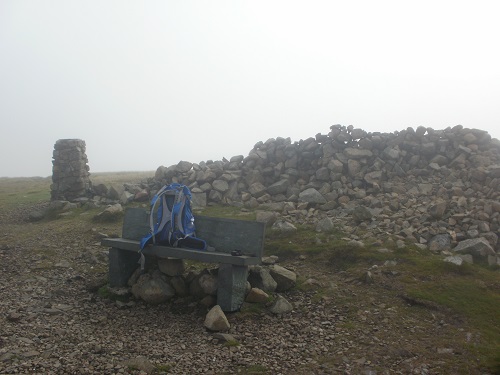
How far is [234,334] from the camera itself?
261 inches

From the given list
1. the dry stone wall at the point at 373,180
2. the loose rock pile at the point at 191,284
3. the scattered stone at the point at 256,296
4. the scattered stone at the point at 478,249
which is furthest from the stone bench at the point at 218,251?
the scattered stone at the point at 478,249

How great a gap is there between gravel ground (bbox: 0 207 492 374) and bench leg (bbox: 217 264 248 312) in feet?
0.69

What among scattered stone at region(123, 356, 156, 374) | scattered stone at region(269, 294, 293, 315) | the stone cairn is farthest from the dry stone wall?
scattered stone at region(123, 356, 156, 374)

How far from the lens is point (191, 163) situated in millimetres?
17000

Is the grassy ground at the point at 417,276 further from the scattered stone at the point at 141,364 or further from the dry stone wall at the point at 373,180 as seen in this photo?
the scattered stone at the point at 141,364

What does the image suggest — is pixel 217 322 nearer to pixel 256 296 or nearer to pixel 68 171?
pixel 256 296

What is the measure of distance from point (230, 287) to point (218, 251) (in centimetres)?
109

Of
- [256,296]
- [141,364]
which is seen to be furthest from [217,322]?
[141,364]

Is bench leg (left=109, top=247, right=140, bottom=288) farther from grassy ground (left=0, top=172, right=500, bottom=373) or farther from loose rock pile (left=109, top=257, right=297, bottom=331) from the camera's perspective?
grassy ground (left=0, top=172, right=500, bottom=373)

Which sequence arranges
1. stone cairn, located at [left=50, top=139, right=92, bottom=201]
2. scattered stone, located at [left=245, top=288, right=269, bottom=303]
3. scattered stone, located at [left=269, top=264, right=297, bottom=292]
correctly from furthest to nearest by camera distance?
stone cairn, located at [left=50, top=139, right=92, bottom=201] < scattered stone, located at [left=269, top=264, right=297, bottom=292] < scattered stone, located at [left=245, top=288, right=269, bottom=303]

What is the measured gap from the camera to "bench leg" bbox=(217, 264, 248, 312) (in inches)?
290

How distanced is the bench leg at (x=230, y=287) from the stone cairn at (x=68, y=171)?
11127 mm

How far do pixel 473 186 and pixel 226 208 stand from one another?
7173mm

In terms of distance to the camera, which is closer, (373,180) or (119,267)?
(119,267)
